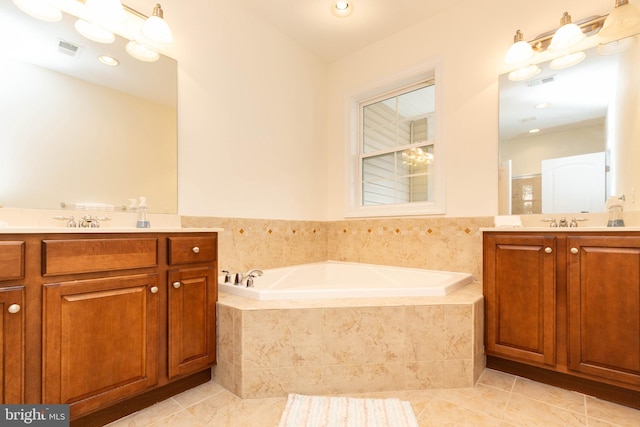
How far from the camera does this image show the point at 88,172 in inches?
67.6

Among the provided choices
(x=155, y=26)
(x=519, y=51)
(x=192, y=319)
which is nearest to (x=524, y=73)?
(x=519, y=51)

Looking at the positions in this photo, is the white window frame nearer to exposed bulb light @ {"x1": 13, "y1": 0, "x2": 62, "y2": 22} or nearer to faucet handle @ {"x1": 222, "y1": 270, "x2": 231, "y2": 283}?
faucet handle @ {"x1": 222, "y1": 270, "x2": 231, "y2": 283}

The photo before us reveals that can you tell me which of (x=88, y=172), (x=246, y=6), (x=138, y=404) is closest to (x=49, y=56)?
(x=88, y=172)

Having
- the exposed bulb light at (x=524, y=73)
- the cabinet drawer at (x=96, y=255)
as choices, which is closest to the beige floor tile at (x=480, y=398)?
the cabinet drawer at (x=96, y=255)

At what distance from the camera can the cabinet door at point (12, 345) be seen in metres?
1.10

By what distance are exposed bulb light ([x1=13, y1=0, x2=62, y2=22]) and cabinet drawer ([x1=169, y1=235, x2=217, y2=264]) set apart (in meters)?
1.32

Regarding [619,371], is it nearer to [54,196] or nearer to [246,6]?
[54,196]

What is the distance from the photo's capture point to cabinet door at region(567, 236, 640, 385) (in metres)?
1.44

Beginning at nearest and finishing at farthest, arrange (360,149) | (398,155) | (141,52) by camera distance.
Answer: (141,52) < (398,155) < (360,149)

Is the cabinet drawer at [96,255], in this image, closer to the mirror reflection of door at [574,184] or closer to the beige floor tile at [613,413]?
the beige floor tile at [613,413]

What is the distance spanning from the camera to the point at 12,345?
111 cm

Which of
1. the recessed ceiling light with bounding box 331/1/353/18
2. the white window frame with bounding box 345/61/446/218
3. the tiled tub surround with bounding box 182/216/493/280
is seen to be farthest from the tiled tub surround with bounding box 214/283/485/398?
the recessed ceiling light with bounding box 331/1/353/18

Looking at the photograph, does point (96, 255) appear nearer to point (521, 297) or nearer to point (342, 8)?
point (521, 297)

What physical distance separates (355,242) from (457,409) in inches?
66.3
